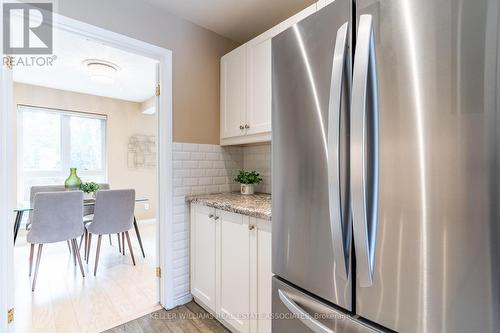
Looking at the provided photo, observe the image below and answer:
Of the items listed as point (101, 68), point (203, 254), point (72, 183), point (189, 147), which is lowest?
point (203, 254)

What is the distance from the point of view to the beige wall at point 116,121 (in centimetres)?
388

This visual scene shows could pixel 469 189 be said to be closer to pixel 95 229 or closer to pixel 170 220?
pixel 170 220

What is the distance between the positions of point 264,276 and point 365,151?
930 millimetres

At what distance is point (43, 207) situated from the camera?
2.26m

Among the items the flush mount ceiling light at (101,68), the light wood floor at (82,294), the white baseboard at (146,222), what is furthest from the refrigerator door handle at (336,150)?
the white baseboard at (146,222)

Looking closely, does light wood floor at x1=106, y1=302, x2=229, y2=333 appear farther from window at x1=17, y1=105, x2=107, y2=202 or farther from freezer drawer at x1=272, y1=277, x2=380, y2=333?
window at x1=17, y1=105, x2=107, y2=202

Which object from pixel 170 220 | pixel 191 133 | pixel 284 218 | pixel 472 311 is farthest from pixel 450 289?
pixel 191 133

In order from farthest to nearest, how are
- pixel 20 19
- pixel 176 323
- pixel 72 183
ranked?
pixel 72 183 → pixel 176 323 → pixel 20 19

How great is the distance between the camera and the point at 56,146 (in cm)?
409

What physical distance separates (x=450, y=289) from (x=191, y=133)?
6.16ft

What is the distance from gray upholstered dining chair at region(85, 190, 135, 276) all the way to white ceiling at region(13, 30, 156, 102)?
1511 mm

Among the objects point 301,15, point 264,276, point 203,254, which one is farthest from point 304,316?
point 301,15

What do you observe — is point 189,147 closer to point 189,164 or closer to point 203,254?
point 189,164

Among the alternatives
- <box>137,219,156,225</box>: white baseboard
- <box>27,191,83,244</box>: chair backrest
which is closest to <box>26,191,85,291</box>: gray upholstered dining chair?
<box>27,191,83,244</box>: chair backrest
